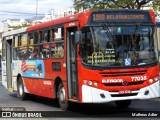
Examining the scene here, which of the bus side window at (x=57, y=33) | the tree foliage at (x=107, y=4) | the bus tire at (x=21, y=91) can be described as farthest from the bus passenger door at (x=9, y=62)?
the tree foliage at (x=107, y=4)

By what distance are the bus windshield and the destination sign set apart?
0.23m

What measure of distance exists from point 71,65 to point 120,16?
205 cm

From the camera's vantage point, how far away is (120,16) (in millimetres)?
13492

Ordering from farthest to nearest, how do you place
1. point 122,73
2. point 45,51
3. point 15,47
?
point 15,47 → point 45,51 → point 122,73

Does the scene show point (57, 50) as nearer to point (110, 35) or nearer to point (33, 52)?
point (110, 35)

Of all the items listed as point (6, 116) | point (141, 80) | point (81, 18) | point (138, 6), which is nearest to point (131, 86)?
point (141, 80)

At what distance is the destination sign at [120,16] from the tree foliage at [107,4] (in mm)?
21567

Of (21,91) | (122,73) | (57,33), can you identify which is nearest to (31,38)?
(21,91)

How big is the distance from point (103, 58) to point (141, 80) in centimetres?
129

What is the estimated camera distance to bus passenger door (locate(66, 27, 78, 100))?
13.6 metres

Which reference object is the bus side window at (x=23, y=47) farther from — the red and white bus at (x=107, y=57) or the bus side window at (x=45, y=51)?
the red and white bus at (x=107, y=57)

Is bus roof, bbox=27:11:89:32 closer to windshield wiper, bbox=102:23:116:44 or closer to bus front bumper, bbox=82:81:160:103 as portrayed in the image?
windshield wiper, bbox=102:23:116:44

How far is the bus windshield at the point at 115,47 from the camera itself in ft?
42.7

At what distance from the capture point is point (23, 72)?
19.0 metres
